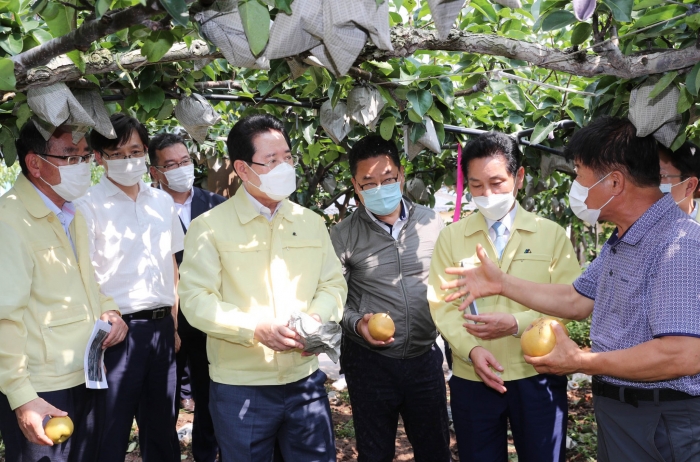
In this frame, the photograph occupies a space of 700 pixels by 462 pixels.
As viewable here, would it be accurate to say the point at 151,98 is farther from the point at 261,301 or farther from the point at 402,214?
the point at 402,214

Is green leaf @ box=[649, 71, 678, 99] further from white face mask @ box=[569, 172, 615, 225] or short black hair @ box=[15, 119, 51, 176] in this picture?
short black hair @ box=[15, 119, 51, 176]

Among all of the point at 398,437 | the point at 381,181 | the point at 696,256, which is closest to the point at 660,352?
the point at 696,256

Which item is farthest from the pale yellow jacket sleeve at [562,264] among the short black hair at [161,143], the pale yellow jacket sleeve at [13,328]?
the short black hair at [161,143]

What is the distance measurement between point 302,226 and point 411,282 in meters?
0.69

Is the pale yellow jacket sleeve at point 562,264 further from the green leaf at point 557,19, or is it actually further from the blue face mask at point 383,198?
the green leaf at point 557,19

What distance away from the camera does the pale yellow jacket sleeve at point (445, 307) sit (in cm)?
281

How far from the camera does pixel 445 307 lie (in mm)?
2934

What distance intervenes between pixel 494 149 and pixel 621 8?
3.44ft

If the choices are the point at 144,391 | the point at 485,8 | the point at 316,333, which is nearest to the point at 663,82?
the point at 485,8

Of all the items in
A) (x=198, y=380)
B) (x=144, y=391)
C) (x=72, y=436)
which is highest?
(x=72, y=436)

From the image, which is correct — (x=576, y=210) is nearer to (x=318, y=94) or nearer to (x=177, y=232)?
(x=318, y=94)

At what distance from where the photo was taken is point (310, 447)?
2705 millimetres

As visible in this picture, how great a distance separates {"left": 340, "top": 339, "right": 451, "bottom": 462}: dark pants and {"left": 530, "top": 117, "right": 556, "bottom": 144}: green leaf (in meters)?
1.26

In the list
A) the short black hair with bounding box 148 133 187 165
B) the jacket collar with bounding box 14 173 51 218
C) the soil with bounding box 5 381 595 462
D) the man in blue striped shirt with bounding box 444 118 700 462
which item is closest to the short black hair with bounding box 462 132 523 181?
the man in blue striped shirt with bounding box 444 118 700 462
